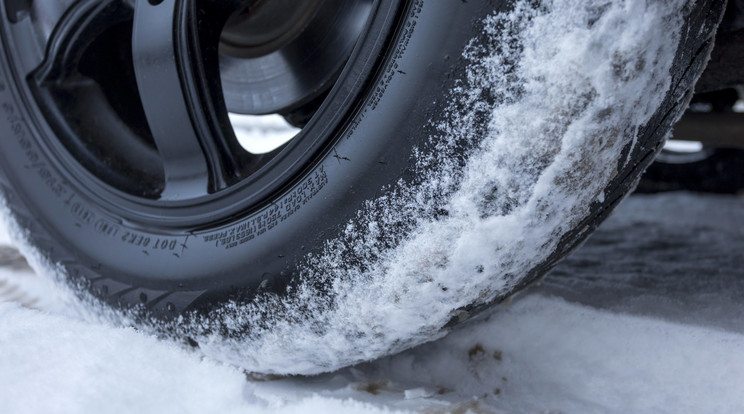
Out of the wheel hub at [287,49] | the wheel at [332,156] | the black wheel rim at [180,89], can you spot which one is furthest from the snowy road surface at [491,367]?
the wheel hub at [287,49]

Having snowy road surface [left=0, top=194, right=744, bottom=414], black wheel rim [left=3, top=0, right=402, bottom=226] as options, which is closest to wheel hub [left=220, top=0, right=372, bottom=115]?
black wheel rim [left=3, top=0, right=402, bottom=226]

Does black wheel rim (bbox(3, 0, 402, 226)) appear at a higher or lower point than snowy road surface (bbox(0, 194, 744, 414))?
higher

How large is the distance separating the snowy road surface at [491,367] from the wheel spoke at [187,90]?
9.4 inches

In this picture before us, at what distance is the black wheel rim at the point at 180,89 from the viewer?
762 mm

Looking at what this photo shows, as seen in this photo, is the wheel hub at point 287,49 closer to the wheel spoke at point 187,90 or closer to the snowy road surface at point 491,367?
the wheel spoke at point 187,90

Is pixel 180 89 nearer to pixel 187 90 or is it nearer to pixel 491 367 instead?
pixel 187 90

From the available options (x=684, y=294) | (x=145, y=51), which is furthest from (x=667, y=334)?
(x=145, y=51)

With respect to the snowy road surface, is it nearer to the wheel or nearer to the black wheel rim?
the wheel

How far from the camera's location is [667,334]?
2.73 ft

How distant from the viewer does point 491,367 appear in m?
0.87

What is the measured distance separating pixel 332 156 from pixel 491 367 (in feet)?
1.25

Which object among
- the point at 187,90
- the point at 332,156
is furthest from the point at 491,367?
the point at 187,90

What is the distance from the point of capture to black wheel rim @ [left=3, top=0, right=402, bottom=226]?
0.76 meters

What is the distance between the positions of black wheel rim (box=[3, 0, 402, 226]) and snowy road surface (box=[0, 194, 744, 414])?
0.20m
